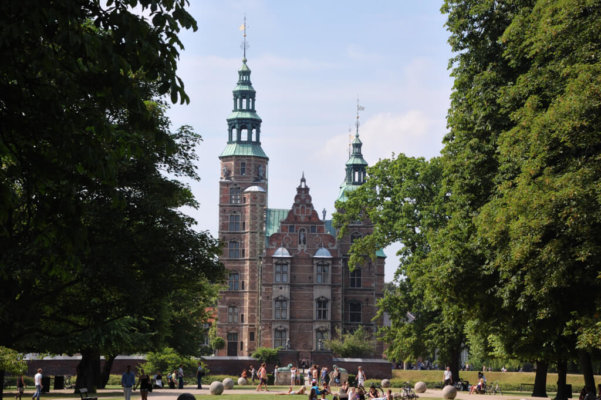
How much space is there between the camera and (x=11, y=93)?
10.9 meters

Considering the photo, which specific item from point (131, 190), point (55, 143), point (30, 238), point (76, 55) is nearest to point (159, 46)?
point (76, 55)

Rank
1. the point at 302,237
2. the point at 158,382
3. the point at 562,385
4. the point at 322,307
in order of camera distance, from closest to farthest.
A: the point at 562,385, the point at 158,382, the point at 322,307, the point at 302,237

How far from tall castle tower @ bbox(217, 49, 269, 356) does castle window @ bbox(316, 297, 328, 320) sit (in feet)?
21.6

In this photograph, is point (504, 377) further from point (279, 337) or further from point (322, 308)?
point (279, 337)

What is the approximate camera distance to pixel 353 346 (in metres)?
78.6

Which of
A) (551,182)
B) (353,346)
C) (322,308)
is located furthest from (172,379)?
(322,308)

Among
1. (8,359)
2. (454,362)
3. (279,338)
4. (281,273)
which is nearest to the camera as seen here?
(8,359)

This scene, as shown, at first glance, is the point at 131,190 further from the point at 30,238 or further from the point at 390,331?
the point at 390,331

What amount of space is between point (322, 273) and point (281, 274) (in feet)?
12.4

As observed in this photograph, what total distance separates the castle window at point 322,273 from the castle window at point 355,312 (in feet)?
12.4

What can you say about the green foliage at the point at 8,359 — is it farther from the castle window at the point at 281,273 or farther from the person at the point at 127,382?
the castle window at the point at 281,273

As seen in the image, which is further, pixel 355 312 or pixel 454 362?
pixel 355 312

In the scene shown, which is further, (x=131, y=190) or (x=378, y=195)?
(x=378, y=195)

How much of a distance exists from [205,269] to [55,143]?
1673cm
